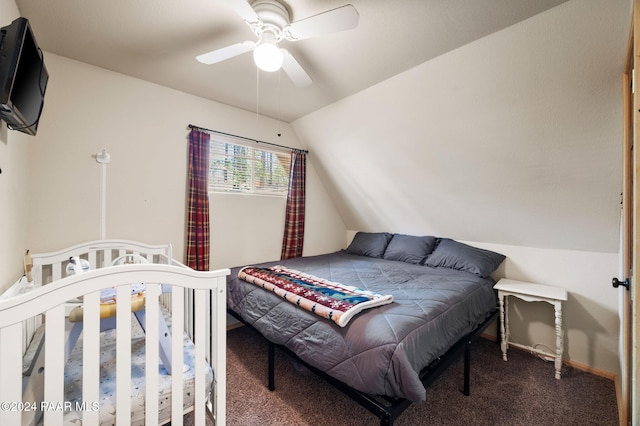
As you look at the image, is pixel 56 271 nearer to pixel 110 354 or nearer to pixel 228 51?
pixel 110 354

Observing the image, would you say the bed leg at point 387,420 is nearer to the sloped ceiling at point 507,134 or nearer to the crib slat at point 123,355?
the crib slat at point 123,355

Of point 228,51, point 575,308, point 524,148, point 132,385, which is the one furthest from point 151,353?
point 575,308

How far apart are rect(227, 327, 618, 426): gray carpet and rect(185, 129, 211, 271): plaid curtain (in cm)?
99

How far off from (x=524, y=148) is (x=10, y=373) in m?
2.95

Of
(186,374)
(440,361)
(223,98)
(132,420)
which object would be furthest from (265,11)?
(440,361)

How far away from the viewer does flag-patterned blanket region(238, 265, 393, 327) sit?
1.50m

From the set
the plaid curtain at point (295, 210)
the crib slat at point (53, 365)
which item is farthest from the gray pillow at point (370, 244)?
the crib slat at point (53, 365)

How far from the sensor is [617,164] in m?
1.83

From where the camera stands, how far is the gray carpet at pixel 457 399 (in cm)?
164

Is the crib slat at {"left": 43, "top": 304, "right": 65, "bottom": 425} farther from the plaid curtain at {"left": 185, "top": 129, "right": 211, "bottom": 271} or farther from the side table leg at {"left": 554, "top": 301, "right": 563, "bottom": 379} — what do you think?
the side table leg at {"left": 554, "top": 301, "right": 563, "bottom": 379}

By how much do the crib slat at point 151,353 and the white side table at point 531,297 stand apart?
2684mm

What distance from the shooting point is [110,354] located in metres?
1.30

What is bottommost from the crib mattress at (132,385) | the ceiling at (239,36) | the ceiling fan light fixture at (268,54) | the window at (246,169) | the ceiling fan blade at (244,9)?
the crib mattress at (132,385)

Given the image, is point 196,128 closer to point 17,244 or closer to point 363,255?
point 17,244
